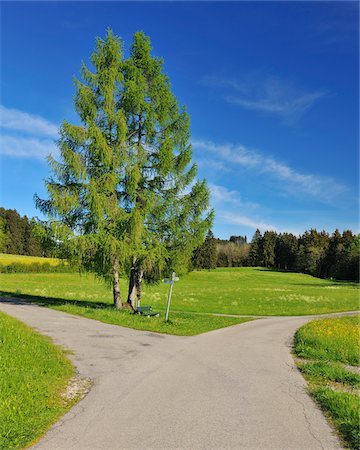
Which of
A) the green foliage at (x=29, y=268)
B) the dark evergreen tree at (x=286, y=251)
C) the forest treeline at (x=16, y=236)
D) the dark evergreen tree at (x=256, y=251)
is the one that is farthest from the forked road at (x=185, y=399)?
the dark evergreen tree at (x=256, y=251)

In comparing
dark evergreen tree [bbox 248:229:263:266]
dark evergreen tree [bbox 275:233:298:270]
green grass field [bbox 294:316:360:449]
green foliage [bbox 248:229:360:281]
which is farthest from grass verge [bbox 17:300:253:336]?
dark evergreen tree [bbox 248:229:263:266]

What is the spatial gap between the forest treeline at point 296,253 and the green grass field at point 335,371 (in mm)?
70979

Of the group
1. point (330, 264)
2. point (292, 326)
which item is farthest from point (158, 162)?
point (330, 264)

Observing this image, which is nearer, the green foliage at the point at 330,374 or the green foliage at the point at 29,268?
the green foliage at the point at 330,374

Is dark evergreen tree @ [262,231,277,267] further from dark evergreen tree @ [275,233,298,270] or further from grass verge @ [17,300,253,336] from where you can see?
grass verge @ [17,300,253,336]

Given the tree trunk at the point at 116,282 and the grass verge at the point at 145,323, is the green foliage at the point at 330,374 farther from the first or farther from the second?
the tree trunk at the point at 116,282

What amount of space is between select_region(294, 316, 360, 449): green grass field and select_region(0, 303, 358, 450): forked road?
314 millimetres

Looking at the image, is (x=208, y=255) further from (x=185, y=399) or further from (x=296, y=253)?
(x=185, y=399)

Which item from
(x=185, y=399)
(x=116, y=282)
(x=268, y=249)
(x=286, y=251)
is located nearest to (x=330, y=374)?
(x=185, y=399)

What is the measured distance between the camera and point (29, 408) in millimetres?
6695

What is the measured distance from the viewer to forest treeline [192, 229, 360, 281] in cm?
10600

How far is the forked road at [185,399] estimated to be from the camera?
19.3ft

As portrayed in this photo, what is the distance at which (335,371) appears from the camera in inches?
428

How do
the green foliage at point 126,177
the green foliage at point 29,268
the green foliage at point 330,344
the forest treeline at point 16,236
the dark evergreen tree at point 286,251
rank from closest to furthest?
the green foliage at point 330,344
the green foliage at point 126,177
the green foliage at point 29,268
the forest treeline at point 16,236
the dark evergreen tree at point 286,251
